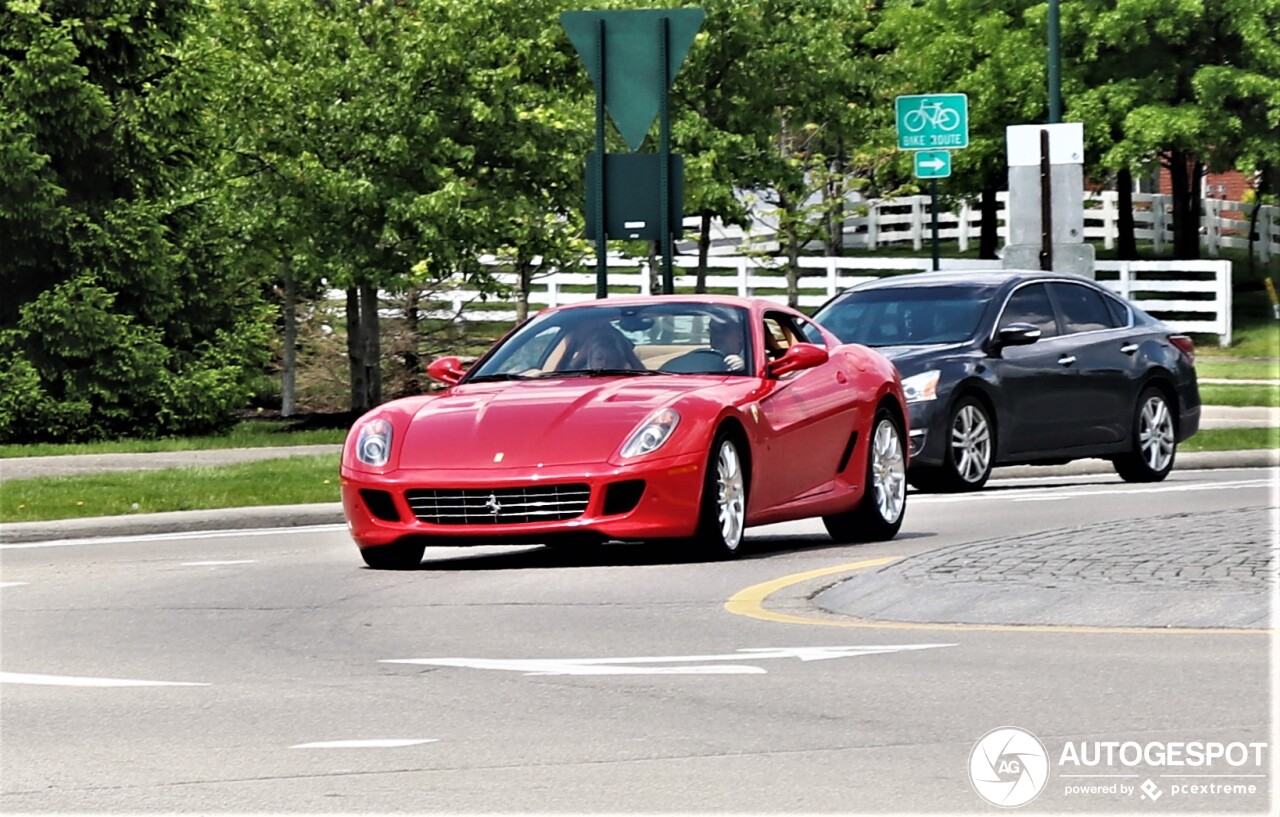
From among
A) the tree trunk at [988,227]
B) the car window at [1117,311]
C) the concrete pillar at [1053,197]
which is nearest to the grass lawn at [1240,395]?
the concrete pillar at [1053,197]

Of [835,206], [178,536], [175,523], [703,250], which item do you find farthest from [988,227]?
[178,536]

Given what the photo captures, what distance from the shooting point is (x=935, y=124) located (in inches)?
1136

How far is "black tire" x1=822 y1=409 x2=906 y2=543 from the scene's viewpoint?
15.5 meters

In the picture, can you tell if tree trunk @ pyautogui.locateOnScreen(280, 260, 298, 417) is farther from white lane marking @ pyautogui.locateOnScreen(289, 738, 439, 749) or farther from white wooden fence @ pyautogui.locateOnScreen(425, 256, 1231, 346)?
white lane marking @ pyautogui.locateOnScreen(289, 738, 439, 749)

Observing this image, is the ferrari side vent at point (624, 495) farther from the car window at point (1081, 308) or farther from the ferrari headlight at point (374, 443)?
the car window at point (1081, 308)

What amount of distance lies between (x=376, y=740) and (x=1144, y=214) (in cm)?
5815

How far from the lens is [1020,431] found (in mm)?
19984

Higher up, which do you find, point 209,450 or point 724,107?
point 724,107

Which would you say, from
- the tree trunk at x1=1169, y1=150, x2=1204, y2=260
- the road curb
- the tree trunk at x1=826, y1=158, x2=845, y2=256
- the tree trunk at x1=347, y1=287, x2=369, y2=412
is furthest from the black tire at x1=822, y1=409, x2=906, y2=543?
the tree trunk at x1=1169, y1=150, x2=1204, y2=260

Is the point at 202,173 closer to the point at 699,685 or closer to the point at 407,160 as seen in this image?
the point at 407,160

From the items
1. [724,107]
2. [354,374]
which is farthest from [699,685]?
[724,107]

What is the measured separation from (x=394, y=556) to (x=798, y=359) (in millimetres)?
2429

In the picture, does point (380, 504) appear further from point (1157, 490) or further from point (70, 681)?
point (1157, 490)

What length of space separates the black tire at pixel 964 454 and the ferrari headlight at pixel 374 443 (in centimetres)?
641
